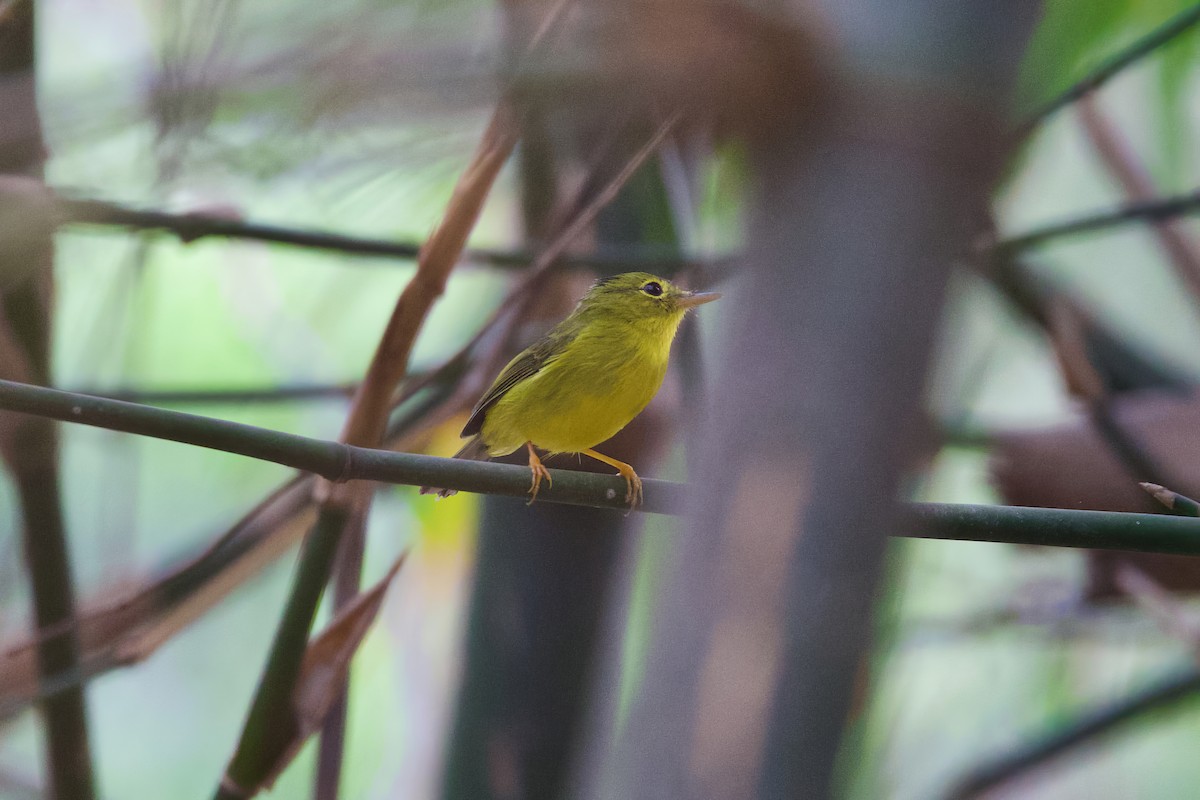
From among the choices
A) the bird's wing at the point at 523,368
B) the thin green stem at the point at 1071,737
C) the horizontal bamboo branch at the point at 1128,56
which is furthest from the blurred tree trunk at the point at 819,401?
the thin green stem at the point at 1071,737

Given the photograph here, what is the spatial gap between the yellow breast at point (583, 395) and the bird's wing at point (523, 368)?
0.08 ft

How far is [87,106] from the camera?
113 centimetres

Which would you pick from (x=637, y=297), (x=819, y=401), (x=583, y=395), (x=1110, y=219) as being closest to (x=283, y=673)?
(x=819, y=401)

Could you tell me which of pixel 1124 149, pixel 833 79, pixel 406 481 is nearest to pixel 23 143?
pixel 406 481

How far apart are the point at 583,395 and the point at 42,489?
1137 mm

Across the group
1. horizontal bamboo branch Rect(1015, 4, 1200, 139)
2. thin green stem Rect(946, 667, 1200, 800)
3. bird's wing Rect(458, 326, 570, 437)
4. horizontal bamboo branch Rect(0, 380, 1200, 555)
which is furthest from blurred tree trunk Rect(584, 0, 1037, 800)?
thin green stem Rect(946, 667, 1200, 800)

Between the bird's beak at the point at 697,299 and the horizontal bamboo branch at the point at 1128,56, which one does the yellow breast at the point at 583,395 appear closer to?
the bird's beak at the point at 697,299

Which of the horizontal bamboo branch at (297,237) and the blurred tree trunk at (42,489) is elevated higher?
the horizontal bamboo branch at (297,237)

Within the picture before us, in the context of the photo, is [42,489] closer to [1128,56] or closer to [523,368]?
[523,368]

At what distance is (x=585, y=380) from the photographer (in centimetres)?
255

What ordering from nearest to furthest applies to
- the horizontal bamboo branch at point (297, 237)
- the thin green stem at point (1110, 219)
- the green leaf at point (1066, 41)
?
the horizontal bamboo branch at point (297, 237) < the green leaf at point (1066, 41) < the thin green stem at point (1110, 219)

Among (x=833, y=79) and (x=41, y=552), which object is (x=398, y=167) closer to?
(x=833, y=79)

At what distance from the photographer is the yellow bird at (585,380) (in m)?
2.50

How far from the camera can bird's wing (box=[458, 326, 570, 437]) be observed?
253 centimetres
